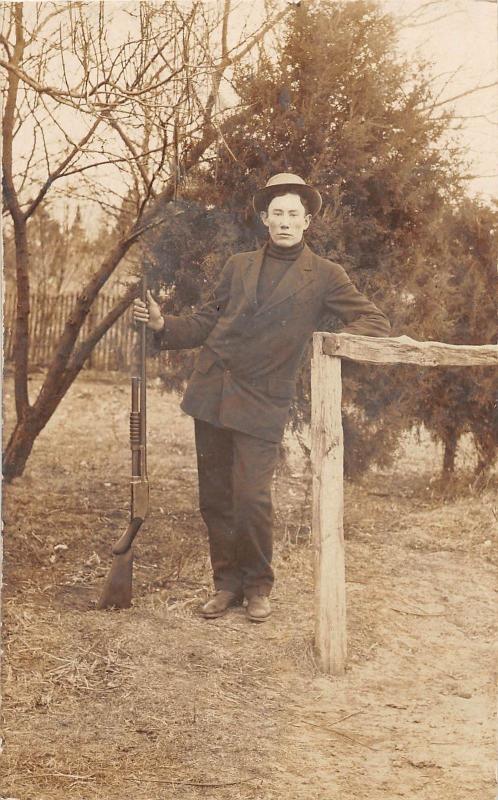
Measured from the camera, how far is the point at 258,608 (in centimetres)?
352

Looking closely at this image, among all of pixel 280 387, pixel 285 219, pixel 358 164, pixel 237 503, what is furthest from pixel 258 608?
pixel 358 164

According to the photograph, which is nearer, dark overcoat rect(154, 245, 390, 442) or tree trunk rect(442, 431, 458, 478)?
dark overcoat rect(154, 245, 390, 442)

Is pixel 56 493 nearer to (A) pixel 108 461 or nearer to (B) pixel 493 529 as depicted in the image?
(A) pixel 108 461

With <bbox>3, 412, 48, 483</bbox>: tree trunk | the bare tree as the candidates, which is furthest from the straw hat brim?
<bbox>3, 412, 48, 483</bbox>: tree trunk

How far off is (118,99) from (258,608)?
230 centimetres

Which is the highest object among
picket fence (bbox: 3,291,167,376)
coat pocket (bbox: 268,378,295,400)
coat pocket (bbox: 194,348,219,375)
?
picket fence (bbox: 3,291,167,376)

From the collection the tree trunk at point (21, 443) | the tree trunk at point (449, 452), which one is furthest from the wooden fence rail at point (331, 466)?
the tree trunk at point (21, 443)

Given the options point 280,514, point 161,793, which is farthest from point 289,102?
point 161,793

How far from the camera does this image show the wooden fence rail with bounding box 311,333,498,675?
3.26 m

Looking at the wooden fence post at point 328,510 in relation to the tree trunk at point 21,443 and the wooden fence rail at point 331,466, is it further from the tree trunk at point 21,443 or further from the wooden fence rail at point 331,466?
the tree trunk at point 21,443

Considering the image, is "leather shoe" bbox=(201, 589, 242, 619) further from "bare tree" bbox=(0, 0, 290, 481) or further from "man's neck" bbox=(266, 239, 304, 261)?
"man's neck" bbox=(266, 239, 304, 261)

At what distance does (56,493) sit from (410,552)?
5.87 feet

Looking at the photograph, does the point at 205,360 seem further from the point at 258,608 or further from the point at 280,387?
the point at 258,608

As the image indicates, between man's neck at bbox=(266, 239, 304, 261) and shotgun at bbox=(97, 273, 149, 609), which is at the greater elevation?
man's neck at bbox=(266, 239, 304, 261)
